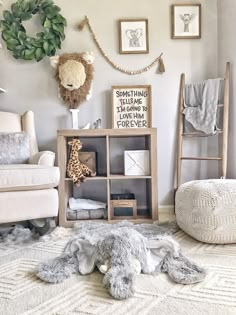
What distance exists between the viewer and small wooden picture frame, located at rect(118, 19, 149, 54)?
2803mm

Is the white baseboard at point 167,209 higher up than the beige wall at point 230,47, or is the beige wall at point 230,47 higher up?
the beige wall at point 230,47

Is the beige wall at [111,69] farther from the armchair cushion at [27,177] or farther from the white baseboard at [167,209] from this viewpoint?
the armchair cushion at [27,177]

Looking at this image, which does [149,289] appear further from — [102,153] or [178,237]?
[102,153]

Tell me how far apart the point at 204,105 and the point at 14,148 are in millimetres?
1439

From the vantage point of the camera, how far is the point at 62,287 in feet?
4.55

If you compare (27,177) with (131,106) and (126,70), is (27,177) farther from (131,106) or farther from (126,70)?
(126,70)

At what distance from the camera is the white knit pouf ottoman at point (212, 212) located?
182 centimetres

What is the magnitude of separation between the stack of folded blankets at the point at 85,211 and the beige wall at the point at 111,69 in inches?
23.2

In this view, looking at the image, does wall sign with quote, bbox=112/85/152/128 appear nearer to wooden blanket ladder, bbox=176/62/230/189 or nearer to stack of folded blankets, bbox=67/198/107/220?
wooden blanket ladder, bbox=176/62/230/189

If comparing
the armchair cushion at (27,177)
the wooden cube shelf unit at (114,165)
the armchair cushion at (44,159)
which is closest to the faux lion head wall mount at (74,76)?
the wooden cube shelf unit at (114,165)

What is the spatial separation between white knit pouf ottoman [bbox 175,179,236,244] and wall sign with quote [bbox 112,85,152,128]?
1.00 metres

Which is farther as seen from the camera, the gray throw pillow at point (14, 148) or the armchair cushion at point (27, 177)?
the gray throw pillow at point (14, 148)

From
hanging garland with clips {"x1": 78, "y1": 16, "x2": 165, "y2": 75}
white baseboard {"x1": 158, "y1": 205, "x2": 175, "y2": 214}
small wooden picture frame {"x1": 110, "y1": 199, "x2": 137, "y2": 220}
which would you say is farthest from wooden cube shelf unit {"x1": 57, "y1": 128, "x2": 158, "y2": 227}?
hanging garland with clips {"x1": 78, "y1": 16, "x2": 165, "y2": 75}

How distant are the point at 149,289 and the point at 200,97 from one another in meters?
1.80
